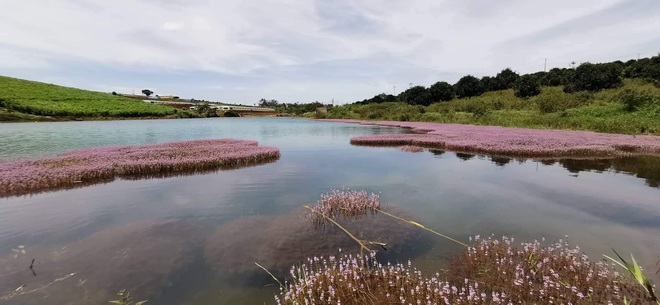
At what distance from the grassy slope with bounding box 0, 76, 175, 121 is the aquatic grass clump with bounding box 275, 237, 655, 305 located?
108m

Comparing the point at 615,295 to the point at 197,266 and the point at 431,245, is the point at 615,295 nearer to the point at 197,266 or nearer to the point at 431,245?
the point at 431,245

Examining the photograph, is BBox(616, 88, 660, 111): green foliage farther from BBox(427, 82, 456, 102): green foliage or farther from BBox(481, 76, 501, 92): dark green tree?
BBox(427, 82, 456, 102): green foliage

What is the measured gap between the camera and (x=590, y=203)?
42.4ft

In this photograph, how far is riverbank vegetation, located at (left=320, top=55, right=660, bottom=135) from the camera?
4172 cm

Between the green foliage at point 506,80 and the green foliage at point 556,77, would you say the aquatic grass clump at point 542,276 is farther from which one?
the green foliage at point 506,80

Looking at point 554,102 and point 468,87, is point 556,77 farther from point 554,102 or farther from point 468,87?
point 554,102

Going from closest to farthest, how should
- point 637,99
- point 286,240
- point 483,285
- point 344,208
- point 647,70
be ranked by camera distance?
point 483,285 → point 286,240 → point 344,208 → point 637,99 → point 647,70

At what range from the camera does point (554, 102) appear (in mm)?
54531

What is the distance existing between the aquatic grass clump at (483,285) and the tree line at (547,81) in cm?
8862

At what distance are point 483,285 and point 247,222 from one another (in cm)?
777

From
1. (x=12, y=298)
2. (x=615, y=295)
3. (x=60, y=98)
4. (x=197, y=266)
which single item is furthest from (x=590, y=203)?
(x=60, y=98)

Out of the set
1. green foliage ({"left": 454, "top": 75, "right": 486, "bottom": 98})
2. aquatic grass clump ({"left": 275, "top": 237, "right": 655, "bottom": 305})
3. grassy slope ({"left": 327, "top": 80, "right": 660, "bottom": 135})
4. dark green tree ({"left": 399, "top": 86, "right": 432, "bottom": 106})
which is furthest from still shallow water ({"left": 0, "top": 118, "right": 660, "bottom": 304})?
dark green tree ({"left": 399, "top": 86, "right": 432, "bottom": 106})

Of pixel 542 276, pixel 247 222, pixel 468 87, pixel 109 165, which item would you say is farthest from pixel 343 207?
pixel 468 87

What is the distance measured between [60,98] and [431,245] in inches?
5926
